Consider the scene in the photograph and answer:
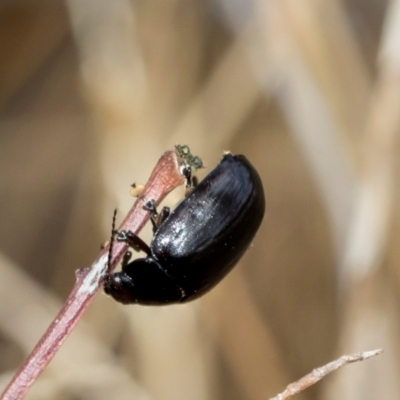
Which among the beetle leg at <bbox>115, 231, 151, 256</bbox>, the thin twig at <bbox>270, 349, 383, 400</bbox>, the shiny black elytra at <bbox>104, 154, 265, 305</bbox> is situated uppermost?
the shiny black elytra at <bbox>104, 154, 265, 305</bbox>

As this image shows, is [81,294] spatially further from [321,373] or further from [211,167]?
[211,167]

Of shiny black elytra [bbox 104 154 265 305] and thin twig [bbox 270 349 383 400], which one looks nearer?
thin twig [bbox 270 349 383 400]

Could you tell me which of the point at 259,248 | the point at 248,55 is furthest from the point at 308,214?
the point at 248,55

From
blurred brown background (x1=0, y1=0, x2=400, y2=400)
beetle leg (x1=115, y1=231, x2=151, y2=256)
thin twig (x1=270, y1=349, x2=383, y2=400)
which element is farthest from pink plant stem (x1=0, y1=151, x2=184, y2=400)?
blurred brown background (x1=0, y1=0, x2=400, y2=400)

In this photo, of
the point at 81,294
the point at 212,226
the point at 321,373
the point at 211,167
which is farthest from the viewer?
the point at 211,167

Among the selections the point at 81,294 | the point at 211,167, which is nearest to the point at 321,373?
the point at 81,294

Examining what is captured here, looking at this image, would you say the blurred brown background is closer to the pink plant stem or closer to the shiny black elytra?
the shiny black elytra

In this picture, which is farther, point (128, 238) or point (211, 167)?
point (211, 167)
